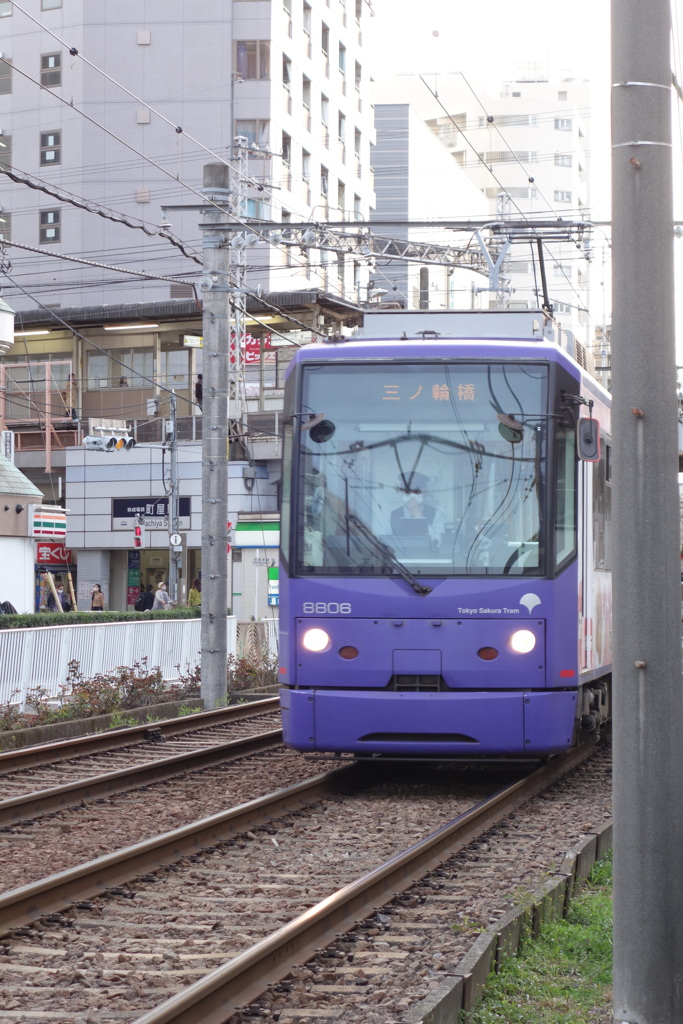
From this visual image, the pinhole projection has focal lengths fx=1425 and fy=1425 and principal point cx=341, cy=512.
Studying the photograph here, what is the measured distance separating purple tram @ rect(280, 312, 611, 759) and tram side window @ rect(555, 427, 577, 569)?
2 centimetres

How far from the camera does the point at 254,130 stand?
54281 millimetres

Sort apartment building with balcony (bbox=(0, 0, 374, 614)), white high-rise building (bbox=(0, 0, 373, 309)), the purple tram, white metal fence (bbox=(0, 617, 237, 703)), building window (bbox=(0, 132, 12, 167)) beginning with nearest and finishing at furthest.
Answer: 1. the purple tram
2. white metal fence (bbox=(0, 617, 237, 703))
3. apartment building with balcony (bbox=(0, 0, 374, 614))
4. white high-rise building (bbox=(0, 0, 373, 309))
5. building window (bbox=(0, 132, 12, 167))

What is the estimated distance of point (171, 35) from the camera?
181ft

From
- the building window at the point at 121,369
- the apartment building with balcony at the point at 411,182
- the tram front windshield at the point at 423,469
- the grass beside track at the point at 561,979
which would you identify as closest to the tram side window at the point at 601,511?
the tram front windshield at the point at 423,469

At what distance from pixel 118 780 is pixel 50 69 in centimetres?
5051

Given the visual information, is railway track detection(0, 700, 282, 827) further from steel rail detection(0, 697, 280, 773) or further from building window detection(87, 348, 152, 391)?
building window detection(87, 348, 152, 391)

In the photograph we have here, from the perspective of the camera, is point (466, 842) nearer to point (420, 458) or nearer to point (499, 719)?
point (499, 719)

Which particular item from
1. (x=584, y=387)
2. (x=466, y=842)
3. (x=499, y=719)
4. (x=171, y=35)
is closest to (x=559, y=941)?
(x=466, y=842)

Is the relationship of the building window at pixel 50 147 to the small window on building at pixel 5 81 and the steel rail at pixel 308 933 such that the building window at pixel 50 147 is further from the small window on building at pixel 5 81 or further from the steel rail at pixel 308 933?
the steel rail at pixel 308 933

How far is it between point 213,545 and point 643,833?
48.5 ft

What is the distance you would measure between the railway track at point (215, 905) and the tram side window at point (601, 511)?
A: 2.44 meters

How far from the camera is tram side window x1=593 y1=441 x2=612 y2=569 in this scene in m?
12.0

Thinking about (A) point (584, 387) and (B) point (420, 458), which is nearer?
(B) point (420, 458)

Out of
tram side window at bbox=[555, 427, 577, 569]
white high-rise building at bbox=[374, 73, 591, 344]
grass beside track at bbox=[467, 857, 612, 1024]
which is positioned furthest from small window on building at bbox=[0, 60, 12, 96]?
grass beside track at bbox=[467, 857, 612, 1024]
